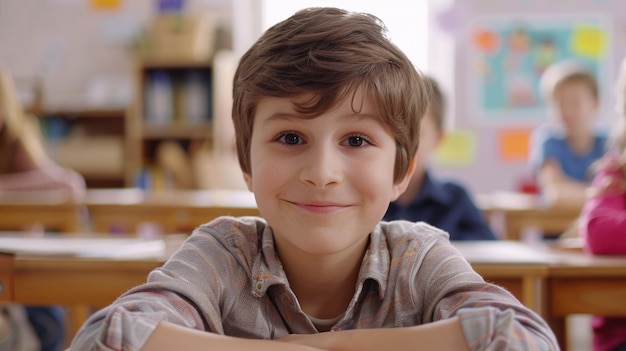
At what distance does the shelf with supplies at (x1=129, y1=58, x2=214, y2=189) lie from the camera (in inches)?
218

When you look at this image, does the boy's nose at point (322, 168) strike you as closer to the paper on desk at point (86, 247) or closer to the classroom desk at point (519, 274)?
the classroom desk at point (519, 274)

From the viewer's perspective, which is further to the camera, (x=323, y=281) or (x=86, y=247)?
(x=86, y=247)

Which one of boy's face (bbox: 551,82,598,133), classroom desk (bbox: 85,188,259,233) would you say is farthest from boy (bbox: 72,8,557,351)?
boy's face (bbox: 551,82,598,133)

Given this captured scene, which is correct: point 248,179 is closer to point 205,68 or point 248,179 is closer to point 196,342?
point 196,342

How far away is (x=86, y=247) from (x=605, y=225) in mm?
1197

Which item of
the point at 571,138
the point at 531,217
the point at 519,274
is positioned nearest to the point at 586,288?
the point at 519,274

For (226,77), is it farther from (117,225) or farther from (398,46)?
(398,46)

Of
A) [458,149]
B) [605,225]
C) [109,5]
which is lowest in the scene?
[458,149]

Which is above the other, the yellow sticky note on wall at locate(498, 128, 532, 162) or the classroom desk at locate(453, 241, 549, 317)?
the classroom desk at locate(453, 241, 549, 317)

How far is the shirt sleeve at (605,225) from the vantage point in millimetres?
1771

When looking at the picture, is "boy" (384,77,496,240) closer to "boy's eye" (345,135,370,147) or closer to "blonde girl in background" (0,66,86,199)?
"boy's eye" (345,135,370,147)

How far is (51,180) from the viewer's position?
354cm

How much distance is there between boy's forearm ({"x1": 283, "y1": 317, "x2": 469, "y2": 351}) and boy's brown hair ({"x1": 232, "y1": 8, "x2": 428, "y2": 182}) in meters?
0.28

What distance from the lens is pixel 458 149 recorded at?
17.8ft
